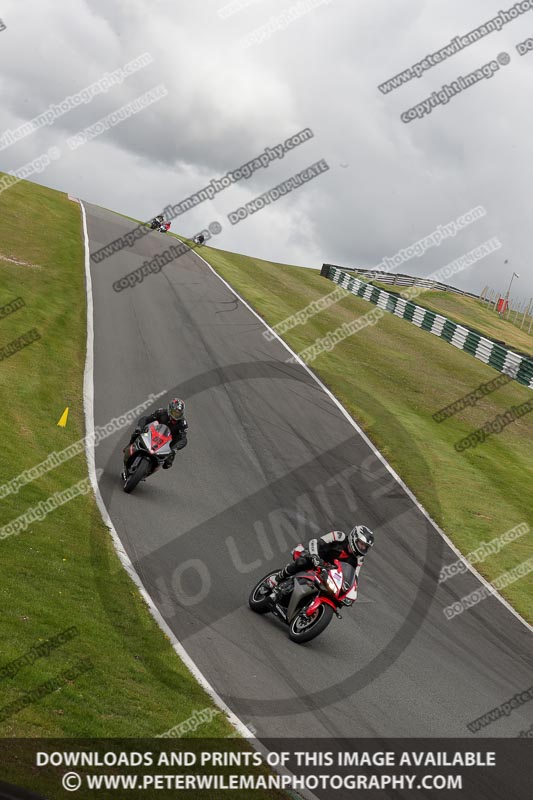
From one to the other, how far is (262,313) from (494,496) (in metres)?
16.6

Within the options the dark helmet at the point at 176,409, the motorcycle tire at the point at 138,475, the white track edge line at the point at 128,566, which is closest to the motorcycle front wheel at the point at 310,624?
the white track edge line at the point at 128,566

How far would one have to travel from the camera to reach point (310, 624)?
38.9 ft

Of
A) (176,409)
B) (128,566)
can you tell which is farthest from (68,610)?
(176,409)

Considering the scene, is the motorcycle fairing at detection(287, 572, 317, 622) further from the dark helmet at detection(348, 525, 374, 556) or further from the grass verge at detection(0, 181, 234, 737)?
the grass verge at detection(0, 181, 234, 737)

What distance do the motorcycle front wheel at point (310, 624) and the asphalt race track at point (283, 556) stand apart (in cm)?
19

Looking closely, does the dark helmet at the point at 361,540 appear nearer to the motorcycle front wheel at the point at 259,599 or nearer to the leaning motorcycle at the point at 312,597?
the leaning motorcycle at the point at 312,597

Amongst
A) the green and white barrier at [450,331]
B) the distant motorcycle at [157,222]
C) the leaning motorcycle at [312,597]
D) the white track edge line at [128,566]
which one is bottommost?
the green and white barrier at [450,331]

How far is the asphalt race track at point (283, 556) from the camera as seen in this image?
35.4ft

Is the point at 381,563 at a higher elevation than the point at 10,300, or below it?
below

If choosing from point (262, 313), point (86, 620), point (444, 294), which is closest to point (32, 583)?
point (86, 620)

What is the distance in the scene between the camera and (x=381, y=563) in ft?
52.2

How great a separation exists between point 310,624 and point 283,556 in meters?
2.99

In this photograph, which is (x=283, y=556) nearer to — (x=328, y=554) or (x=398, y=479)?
(x=328, y=554)

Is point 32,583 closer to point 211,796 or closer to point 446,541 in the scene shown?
point 211,796
